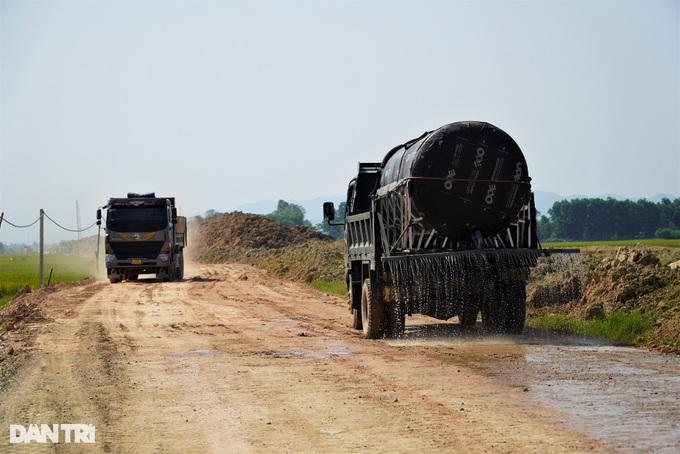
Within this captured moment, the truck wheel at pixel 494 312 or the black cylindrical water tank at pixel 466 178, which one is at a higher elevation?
the black cylindrical water tank at pixel 466 178

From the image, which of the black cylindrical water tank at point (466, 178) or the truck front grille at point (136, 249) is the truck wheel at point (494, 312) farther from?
the truck front grille at point (136, 249)

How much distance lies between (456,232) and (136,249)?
22.8m

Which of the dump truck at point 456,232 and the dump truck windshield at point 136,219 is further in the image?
the dump truck windshield at point 136,219

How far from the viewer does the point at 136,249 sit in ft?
117

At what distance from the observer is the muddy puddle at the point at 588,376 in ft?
26.7

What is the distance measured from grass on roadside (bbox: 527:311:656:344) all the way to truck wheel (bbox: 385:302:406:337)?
10.5ft

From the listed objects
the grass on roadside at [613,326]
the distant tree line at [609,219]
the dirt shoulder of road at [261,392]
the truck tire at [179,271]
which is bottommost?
the dirt shoulder of road at [261,392]

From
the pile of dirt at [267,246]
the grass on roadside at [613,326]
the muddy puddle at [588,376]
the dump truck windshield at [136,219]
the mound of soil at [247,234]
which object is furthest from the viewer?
the mound of soil at [247,234]

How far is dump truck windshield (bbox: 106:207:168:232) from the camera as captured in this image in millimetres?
35000

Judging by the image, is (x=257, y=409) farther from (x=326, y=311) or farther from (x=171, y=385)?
(x=326, y=311)

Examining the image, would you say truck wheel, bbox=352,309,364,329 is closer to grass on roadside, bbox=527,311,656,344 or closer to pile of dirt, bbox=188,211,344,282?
grass on roadside, bbox=527,311,656,344

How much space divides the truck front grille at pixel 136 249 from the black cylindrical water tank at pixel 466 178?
22.3 meters

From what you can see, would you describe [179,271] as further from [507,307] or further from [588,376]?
[588,376]

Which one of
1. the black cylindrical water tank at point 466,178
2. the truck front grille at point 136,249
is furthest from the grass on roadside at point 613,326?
the truck front grille at point 136,249
